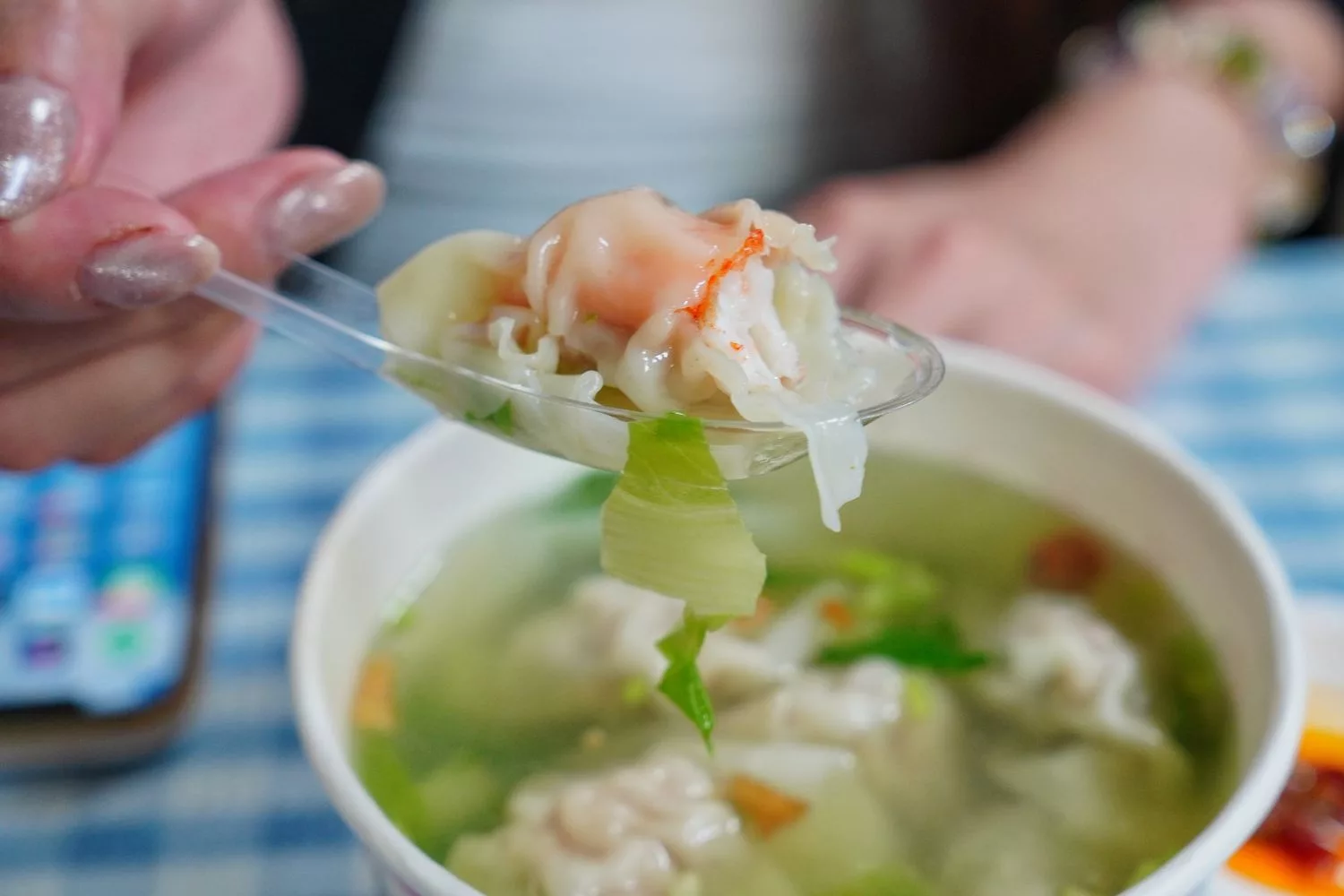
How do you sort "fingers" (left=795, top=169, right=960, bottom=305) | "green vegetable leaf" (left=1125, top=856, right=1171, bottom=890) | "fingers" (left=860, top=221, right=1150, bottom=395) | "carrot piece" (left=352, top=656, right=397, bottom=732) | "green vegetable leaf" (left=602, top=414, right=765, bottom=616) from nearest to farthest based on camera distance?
"green vegetable leaf" (left=602, top=414, right=765, bottom=616) → "green vegetable leaf" (left=1125, top=856, right=1171, bottom=890) → "carrot piece" (left=352, top=656, right=397, bottom=732) → "fingers" (left=860, top=221, right=1150, bottom=395) → "fingers" (left=795, top=169, right=960, bottom=305)

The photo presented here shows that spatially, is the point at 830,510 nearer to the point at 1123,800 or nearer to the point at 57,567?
the point at 1123,800

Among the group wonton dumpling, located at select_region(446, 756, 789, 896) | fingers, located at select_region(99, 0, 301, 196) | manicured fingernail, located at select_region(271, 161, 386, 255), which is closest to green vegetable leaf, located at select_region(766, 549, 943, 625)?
wonton dumpling, located at select_region(446, 756, 789, 896)

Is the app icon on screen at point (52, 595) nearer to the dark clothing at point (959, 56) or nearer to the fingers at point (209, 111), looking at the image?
the fingers at point (209, 111)

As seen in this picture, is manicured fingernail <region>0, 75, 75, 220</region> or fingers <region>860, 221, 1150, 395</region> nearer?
manicured fingernail <region>0, 75, 75, 220</region>

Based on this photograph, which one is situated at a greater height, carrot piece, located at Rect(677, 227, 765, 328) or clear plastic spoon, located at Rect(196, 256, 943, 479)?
carrot piece, located at Rect(677, 227, 765, 328)

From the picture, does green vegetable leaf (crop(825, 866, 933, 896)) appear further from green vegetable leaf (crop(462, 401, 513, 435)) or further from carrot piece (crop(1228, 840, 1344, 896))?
Answer: green vegetable leaf (crop(462, 401, 513, 435))

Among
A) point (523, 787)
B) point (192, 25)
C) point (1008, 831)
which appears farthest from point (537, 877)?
point (192, 25)

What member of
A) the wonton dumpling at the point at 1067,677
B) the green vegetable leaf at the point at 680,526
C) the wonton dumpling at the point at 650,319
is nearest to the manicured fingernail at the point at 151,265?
the wonton dumpling at the point at 650,319
